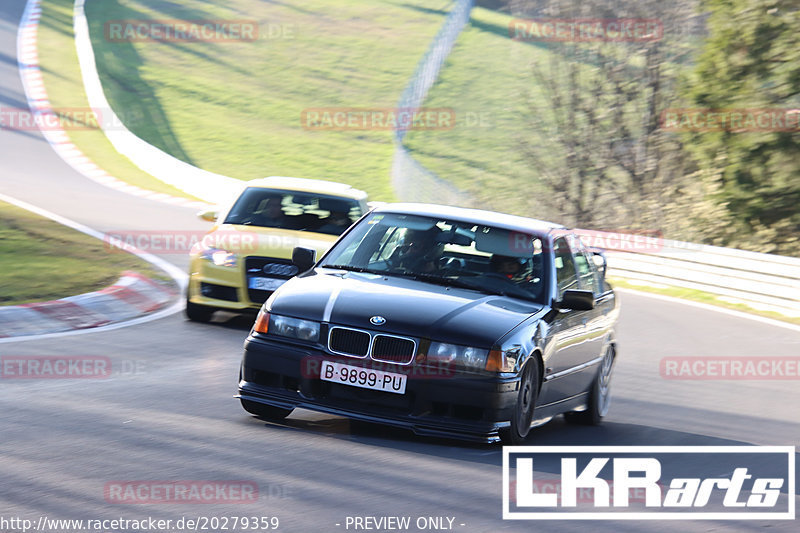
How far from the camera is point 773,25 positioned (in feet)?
74.9

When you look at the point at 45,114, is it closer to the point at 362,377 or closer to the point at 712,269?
the point at 712,269

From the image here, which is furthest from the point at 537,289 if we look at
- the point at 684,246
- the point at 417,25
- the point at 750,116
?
the point at 417,25

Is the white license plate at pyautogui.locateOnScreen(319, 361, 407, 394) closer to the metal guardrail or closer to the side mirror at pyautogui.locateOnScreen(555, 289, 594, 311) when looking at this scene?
the side mirror at pyautogui.locateOnScreen(555, 289, 594, 311)

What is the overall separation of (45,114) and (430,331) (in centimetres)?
2864

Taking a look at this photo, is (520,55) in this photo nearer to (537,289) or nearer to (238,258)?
(238,258)

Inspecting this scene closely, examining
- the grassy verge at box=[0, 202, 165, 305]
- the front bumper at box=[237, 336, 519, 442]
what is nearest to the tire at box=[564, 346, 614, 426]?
the front bumper at box=[237, 336, 519, 442]

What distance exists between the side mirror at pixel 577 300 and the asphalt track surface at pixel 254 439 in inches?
36.1

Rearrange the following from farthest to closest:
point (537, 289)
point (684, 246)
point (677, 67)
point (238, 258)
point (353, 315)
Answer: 1. point (677, 67)
2. point (684, 246)
3. point (238, 258)
4. point (537, 289)
5. point (353, 315)

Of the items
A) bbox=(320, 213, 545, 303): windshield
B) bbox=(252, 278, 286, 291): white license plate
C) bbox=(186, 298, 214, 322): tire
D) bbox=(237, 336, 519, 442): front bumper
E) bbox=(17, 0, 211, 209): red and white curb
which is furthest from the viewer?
bbox=(17, 0, 211, 209): red and white curb

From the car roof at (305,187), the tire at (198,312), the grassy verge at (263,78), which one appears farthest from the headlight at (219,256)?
the grassy verge at (263,78)

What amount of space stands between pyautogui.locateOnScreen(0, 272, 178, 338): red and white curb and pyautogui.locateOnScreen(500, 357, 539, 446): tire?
16.4 ft

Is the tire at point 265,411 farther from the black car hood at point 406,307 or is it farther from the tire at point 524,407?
the tire at point 524,407

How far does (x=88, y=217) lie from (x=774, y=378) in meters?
12.1

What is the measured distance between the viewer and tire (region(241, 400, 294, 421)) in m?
7.43
